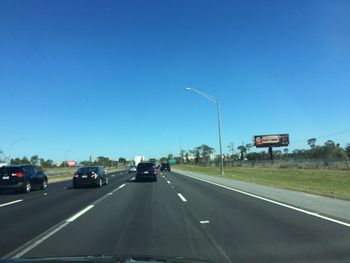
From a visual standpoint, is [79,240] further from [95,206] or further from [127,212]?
[95,206]

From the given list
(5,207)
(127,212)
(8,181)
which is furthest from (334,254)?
(8,181)

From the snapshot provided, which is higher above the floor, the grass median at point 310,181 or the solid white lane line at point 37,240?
the grass median at point 310,181

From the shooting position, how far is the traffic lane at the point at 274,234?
905 cm

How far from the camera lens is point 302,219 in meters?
14.0

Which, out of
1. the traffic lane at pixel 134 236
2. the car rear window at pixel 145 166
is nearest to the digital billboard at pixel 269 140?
the car rear window at pixel 145 166

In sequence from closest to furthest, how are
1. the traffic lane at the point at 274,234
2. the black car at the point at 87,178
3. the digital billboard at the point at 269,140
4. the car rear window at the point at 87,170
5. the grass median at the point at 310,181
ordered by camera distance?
the traffic lane at the point at 274,234
the grass median at the point at 310,181
the black car at the point at 87,178
the car rear window at the point at 87,170
the digital billboard at the point at 269,140

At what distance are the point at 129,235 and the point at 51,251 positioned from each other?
2454mm

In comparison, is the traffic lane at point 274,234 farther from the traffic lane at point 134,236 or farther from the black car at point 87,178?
the black car at point 87,178

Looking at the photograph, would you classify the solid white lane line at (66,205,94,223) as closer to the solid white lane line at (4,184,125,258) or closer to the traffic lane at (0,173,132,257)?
the solid white lane line at (4,184,125,258)

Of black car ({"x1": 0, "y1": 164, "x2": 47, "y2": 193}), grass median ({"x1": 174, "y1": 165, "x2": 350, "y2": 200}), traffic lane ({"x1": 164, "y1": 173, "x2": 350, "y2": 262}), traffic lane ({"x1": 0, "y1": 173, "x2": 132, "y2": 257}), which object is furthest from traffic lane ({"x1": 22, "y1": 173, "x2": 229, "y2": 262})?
black car ({"x1": 0, "y1": 164, "x2": 47, "y2": 193})

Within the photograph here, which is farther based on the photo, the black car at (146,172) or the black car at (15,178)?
the black car at (146,172)

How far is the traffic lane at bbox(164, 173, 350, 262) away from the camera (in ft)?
29.7

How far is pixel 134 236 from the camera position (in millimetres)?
11469

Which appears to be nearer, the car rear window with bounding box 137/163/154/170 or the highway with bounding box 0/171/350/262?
the highway with bounding box 0/171/350/262
